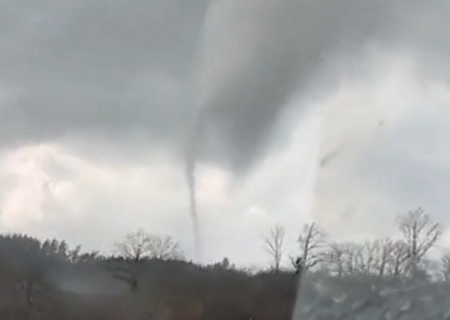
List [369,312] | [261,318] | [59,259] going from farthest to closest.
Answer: [59,259]
[261,318]
[369,312]

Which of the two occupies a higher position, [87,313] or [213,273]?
[213,273]

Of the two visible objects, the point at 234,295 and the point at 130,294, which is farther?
the point at 130,294

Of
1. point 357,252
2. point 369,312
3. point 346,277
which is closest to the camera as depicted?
point 369,312

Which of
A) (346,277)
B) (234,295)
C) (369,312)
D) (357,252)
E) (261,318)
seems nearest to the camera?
(369,312)

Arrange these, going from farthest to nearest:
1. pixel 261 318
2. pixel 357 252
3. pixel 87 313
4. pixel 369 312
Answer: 1. pixel 87 313
2. pixel 261 318
3. pixel 357 252
4. pixel 369 312

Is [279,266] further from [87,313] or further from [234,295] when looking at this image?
[87,313]

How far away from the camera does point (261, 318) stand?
27844 mm


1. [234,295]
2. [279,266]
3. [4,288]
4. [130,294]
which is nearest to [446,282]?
[279,266]

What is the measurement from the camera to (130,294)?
34.3 meters

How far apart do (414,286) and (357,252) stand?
4.87 metres

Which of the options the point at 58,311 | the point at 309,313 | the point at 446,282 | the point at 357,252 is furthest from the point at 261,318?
the point at 58,311

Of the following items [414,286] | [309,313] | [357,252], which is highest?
[357,252]

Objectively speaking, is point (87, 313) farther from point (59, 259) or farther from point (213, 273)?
point (213, 273)

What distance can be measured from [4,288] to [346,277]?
20.4 m
